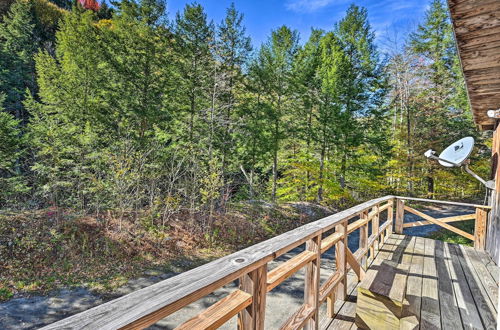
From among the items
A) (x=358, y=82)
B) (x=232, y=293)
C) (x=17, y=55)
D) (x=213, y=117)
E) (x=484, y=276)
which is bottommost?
(x=484, y=276)

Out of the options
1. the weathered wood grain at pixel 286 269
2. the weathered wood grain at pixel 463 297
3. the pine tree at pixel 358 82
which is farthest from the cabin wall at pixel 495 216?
the pine tree at pixel 358 82

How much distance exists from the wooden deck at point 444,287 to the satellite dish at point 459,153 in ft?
5.21

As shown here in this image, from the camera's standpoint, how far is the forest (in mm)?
7066

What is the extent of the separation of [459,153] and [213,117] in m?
7.30

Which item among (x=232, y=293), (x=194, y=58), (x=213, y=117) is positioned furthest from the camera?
(x=194, y=58)

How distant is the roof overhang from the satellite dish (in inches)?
27.3

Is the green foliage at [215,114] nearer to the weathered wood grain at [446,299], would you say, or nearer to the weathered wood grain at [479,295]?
the weathered wood grain at [446,299]

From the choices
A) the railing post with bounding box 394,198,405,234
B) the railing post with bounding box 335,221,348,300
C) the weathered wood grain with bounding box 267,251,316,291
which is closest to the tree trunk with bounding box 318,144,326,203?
the railing post with bounding box 394,198,405,234

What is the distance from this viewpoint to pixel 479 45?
2.49m

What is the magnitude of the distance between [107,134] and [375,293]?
9.75m

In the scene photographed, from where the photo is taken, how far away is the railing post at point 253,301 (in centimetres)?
112

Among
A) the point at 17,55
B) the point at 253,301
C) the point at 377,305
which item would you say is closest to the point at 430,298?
the point at 377,305

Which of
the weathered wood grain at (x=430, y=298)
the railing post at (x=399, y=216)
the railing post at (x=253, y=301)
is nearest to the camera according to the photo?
the railing post at (x=253, y=301)

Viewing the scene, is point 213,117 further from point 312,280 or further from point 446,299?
point 446,299
